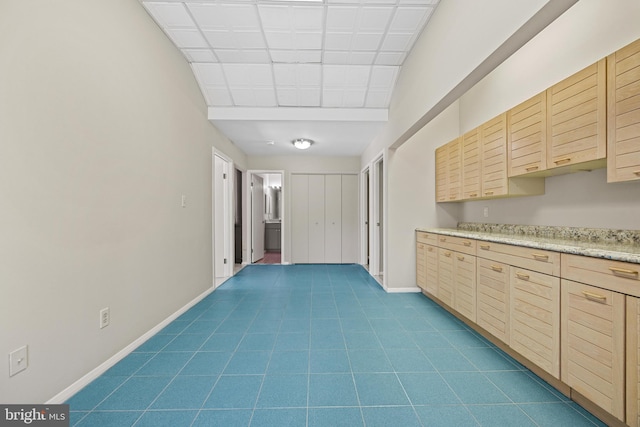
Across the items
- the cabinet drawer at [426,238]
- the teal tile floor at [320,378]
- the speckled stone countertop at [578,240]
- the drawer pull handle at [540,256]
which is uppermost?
the speckled stone countertop at [578,240]

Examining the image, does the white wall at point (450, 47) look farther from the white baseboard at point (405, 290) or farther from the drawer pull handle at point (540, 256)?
the white baseboard at point (405, 290)

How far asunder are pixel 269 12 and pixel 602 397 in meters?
3.47

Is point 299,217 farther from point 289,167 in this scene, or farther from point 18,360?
point 18,360

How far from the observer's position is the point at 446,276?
293cm

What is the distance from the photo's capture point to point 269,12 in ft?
8.07

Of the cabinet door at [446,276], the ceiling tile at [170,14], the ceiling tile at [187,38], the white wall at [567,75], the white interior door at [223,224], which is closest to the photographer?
the white wall at [567,75]

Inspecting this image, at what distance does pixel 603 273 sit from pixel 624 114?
92 centimetres

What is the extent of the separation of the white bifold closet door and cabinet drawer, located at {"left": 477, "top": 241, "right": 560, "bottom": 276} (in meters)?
3.88

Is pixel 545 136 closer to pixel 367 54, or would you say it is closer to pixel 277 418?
pixel 367 54

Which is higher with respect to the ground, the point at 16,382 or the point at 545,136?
the point at 545,136

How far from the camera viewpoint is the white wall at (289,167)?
19.7 ft

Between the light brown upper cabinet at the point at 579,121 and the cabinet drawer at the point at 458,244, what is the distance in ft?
2.81

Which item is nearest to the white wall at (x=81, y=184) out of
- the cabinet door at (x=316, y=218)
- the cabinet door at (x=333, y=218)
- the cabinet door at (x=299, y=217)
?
the cabinet door at (x=299, y=217)

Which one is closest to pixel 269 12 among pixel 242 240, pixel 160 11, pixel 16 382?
pixel 160 11
